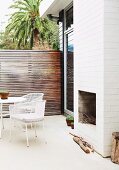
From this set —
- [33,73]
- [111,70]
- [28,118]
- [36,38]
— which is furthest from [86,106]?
[36,38]

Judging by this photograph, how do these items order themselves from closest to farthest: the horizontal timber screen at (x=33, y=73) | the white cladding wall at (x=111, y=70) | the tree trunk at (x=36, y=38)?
the white cladding wall at (x=111, y=70), the horizontal timber screen at (x=33, y=73), the tree trunk at (x=36, y=38)

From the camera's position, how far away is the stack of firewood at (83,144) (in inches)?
193

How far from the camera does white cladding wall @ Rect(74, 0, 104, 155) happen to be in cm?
470

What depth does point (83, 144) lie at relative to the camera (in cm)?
519

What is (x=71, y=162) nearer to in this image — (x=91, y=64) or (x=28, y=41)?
(x=91, y=64)

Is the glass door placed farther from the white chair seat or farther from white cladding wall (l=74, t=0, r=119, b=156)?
white cladding wall (l=74, t=0, r=119, b=156)

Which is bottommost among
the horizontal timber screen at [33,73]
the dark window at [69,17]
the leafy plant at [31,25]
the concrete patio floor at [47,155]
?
the concrete patio floor at [47,155]

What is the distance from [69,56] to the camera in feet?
27.7

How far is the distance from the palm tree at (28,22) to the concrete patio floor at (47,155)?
9251 millimetres

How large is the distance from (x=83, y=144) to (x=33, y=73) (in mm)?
4142

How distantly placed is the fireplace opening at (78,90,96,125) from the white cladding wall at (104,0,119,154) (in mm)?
1407

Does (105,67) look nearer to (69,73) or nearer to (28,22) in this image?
(69,73)

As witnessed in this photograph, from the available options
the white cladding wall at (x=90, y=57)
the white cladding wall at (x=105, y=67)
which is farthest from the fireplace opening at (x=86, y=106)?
the white cladding wall at (x=105, y=67)

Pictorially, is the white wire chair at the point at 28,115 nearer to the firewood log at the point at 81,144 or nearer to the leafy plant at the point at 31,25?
the firewood log at the point at 81,144
